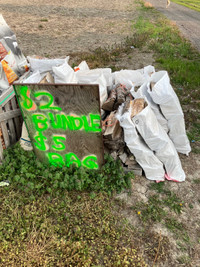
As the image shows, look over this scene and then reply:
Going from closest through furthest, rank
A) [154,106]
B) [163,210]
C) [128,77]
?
[163,210], [154,106], [128,77]

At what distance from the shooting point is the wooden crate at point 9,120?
9.83 ft

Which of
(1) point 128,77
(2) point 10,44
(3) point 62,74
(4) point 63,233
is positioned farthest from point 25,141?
(1) point 128,77

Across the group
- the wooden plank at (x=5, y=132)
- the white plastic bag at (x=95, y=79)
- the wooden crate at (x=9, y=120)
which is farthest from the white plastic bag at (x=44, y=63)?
the wooden plank at (x=5, y=132)

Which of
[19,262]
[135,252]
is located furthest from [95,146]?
[19,262]

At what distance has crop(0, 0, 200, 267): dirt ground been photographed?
241 centimetres

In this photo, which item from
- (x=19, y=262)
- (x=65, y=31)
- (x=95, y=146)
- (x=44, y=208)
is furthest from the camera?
(x=65, y=31)

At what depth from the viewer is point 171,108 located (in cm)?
310

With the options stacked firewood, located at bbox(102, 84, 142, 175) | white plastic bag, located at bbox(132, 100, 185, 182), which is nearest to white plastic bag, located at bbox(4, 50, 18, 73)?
stacked firewood, located at bbox(102, 84, 142, 175)

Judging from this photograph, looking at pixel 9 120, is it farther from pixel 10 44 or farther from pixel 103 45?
pixel 103 45

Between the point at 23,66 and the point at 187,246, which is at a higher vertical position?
the point at 23,66

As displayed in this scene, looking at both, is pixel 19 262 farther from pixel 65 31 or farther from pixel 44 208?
pixel 65 31

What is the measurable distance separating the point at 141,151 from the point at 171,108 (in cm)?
82

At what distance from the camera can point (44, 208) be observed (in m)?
2.55

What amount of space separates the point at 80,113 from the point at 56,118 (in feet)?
1.05
